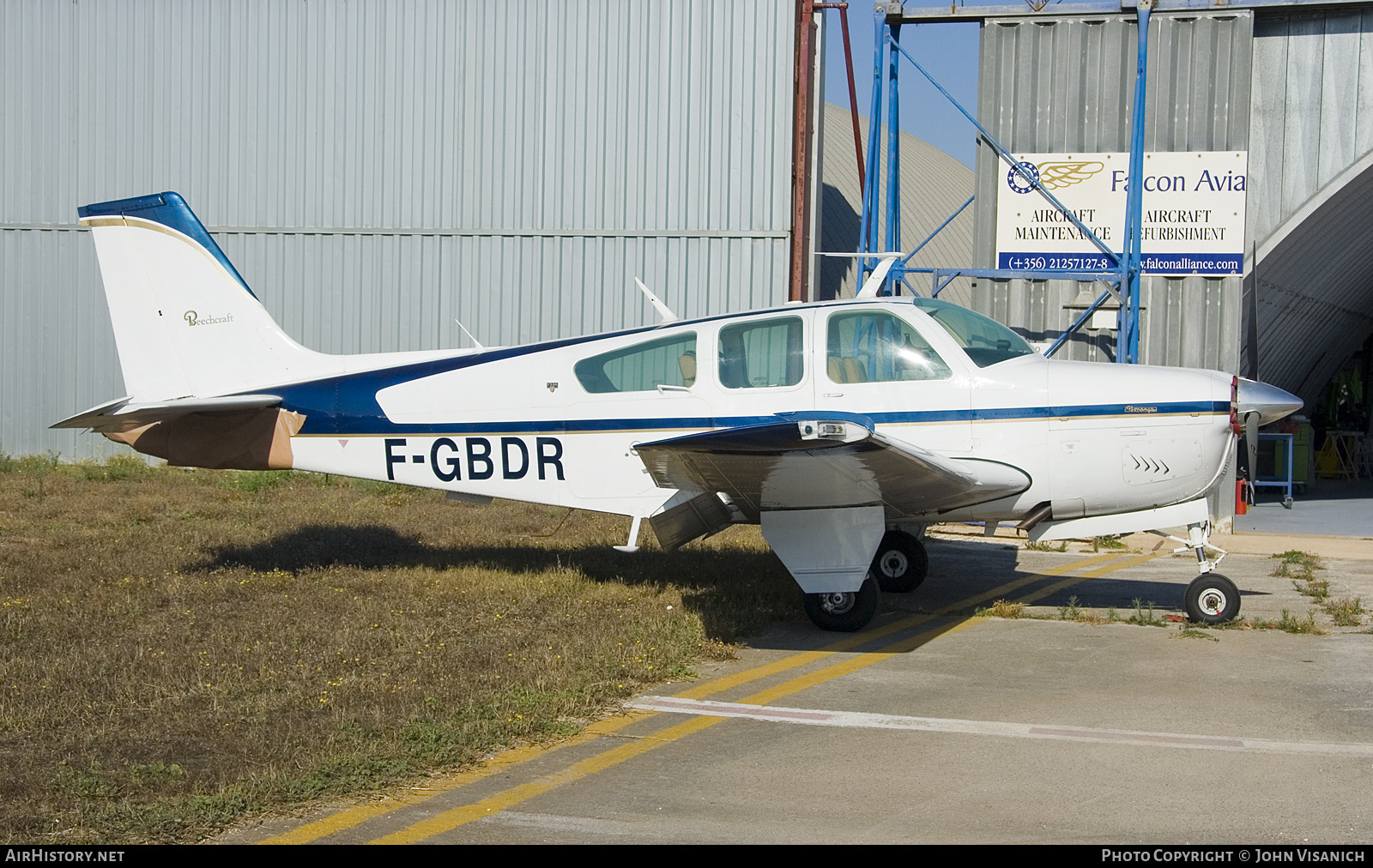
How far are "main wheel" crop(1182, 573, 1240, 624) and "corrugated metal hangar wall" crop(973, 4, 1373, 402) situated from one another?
19.0 feet

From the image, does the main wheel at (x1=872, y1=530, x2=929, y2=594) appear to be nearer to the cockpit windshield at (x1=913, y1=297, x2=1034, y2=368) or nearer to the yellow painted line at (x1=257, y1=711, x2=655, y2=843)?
the cockpit windshield at (x1=913, y1=297, x2=1034, y2=368)

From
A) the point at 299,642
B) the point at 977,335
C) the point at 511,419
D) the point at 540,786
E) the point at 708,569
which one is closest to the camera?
the point at 540,786

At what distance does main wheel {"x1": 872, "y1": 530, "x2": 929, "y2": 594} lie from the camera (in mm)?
9070

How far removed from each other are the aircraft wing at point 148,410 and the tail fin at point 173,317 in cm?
37

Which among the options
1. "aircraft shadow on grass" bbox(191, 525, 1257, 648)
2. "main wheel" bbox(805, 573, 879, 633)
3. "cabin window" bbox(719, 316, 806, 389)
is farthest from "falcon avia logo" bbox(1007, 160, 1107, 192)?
"main wheel" bbox(805, 573, 879, 633)

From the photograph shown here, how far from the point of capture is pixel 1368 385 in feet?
77.3

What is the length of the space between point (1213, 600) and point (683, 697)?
150 inches

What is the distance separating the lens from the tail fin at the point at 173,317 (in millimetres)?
8945

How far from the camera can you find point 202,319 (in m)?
8.98

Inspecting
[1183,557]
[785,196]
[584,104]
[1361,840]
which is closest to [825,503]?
[1361,840]

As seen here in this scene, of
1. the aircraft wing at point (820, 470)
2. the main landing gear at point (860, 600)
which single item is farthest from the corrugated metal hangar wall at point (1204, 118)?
the aircraft wing at point (820, 470)

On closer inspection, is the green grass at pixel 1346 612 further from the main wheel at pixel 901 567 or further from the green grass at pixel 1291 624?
the main wheel at pixel 901 567

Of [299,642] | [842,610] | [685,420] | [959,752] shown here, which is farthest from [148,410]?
[959,752]

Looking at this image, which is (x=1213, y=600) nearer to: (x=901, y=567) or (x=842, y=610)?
(x=901, y=567)
